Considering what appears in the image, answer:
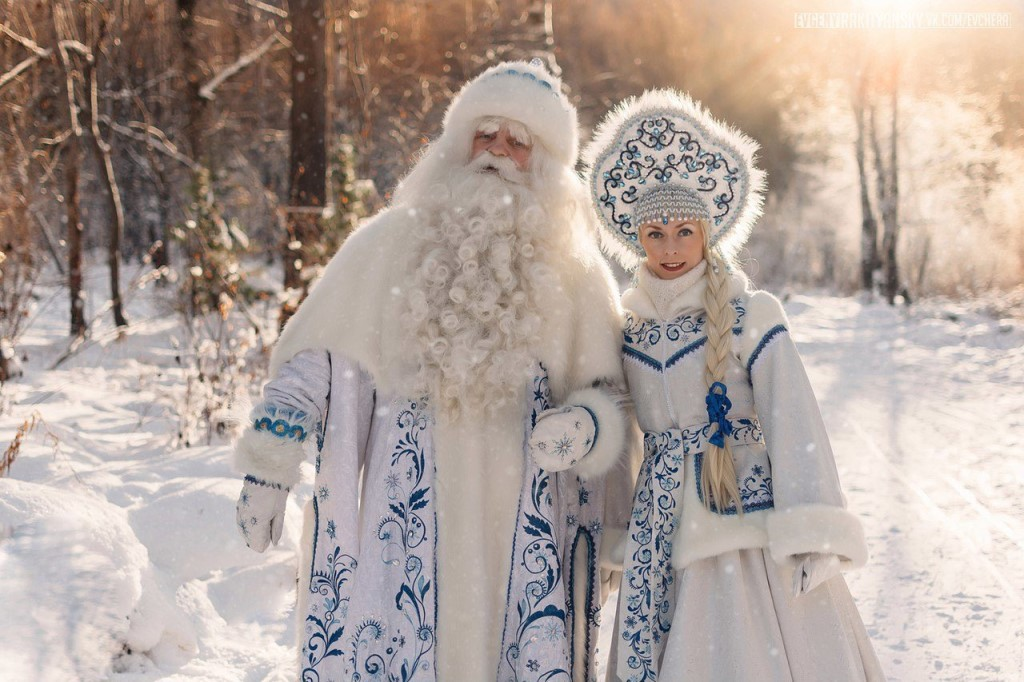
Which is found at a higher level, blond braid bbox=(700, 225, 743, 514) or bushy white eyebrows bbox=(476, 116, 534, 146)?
bushy white eyebrows bbox=(476, 116, 534, 146)

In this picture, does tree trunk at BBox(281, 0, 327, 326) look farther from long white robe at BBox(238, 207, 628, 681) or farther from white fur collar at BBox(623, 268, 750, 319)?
white fur collar at BBox(623, 268, 750, 319)

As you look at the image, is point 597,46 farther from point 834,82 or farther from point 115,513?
point 115,513

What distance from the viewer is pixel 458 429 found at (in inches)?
96.9

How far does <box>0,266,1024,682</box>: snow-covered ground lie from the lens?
2.78 m

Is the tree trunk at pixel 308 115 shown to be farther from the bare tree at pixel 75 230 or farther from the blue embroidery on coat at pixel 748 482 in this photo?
the blue embroidery on coat at pixel 748 482

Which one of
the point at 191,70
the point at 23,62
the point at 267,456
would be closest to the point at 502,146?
the point at 267,456

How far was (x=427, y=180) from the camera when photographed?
8.76ft

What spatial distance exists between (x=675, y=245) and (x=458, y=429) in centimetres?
83

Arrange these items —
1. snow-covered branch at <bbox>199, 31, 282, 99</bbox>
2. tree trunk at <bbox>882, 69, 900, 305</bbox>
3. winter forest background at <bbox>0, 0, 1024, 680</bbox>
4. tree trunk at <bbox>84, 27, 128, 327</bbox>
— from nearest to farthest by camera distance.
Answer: winter forest background at <bbox>0, 0, 1024, 680</bbox>, tree trunk at <bbox>84, 27, 128, 327</bbox>, snow-covered branch at <bbox>199, 31, 282, 99</bbox>, tree trunk at <bbox>882, 69, 900, 305</bbox>

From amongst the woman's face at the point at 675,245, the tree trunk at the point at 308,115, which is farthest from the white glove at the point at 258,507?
the tree trunk at the point at 308,115

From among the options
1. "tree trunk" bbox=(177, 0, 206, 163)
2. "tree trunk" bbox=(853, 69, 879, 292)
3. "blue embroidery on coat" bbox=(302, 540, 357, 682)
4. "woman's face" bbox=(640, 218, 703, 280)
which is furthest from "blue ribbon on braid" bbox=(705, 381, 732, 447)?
"tree trunk" bbox=(853, 69, 879, 292)

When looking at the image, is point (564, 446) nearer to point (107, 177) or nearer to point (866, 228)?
point (107, 177)

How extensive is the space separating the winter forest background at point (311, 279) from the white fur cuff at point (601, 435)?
1572mm

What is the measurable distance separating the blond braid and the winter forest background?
140 cm
